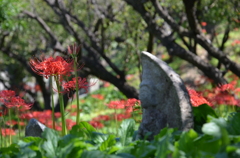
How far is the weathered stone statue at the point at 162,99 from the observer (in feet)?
7.33

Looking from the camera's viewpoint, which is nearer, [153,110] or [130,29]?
[153,110]

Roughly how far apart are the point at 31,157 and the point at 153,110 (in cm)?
97

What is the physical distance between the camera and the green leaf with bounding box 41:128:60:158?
1923 millimetres

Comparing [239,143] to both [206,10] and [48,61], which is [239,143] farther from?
[206,10]

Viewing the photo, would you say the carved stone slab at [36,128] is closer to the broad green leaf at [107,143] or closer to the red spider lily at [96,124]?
the broad green leaf at [107,143]

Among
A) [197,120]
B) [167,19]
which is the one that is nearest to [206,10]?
[167,19]

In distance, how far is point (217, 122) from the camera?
181cm

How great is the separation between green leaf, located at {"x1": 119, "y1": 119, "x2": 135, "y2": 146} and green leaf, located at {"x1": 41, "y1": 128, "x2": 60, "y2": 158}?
1.64 ft

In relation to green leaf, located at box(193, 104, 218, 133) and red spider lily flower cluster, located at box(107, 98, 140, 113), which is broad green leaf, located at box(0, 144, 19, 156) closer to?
green leaf, located at box(193, 104, 218, 133)

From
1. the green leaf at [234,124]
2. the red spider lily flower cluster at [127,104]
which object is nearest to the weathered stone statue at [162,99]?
the green leaf at [234,124]

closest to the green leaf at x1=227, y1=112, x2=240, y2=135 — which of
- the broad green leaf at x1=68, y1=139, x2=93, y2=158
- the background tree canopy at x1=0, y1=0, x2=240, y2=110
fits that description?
the broad green leaf at x1=68, y1=139, x2=93, y2=158

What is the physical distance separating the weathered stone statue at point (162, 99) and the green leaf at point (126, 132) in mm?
79

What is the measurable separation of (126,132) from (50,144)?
2.03ft

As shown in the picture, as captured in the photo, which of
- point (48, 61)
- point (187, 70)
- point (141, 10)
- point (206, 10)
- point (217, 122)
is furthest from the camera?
point (187, 70)
